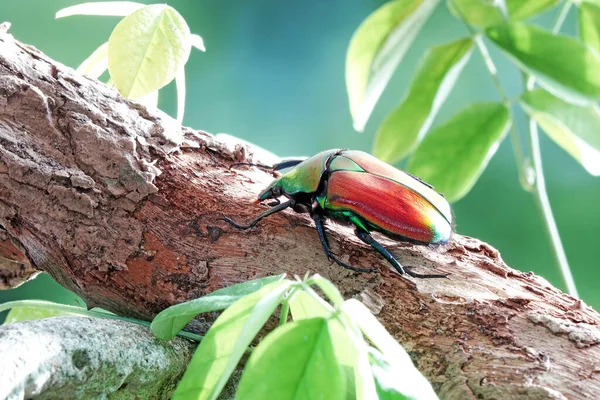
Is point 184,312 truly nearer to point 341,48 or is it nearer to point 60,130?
point 60,130

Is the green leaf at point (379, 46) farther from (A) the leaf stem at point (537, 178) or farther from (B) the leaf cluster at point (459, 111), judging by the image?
(A) the leaf stem at point (537, 178)

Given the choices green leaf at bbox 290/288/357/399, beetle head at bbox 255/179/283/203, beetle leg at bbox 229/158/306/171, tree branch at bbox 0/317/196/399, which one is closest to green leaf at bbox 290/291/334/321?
green leaf at bbox 290/288/357/399

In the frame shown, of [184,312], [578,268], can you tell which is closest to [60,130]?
[184,312]

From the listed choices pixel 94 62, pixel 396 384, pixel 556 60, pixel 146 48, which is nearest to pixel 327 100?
pixel 556 60

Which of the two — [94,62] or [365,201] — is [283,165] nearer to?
[365,201]

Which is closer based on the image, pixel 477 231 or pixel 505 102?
pixel 505 102

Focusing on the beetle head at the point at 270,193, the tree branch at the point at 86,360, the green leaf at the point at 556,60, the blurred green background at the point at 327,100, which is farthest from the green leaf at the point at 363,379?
the blurred green background at the point at 327,100

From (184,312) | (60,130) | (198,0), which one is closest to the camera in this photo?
(184,312)

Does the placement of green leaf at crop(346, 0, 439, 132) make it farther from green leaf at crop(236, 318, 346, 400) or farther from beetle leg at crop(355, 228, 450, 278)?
green leaf at crop(236, 318, 346, 400)
